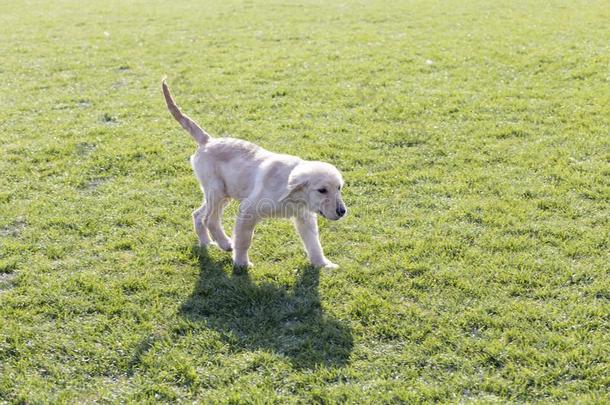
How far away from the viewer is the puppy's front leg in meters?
6.23

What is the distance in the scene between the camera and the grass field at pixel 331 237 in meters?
4.87

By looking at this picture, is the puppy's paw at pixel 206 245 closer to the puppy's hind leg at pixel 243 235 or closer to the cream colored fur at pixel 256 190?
the cream colored fur at pixel 256 190

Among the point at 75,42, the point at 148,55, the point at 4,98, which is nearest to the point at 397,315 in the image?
the point at 4,98

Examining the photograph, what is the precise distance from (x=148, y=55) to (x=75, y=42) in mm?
2947

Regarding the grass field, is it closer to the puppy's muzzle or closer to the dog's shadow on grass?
the dog's shadow on grass

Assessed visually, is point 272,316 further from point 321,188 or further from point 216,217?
point 216,217

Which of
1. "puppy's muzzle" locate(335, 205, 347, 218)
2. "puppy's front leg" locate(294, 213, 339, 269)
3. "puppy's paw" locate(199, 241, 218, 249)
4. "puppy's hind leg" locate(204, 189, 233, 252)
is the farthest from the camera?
"puppy's paw" locate(199, 241, 218, 249)

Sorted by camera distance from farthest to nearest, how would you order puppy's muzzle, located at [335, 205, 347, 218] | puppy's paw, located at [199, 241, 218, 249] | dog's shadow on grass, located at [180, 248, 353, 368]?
puppy's paw, located at [199, 241, 218, 249] → puppy's muzzle, located at [335, 205, 347, 218] → dog's shadow on grass, located at [180, 248, 353, 368]

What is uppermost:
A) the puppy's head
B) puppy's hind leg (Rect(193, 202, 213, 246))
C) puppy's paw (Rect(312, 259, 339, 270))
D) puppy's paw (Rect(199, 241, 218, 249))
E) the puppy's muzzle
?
the puppy's head

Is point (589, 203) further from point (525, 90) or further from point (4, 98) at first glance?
point (4, 98)

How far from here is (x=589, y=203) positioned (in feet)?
23.9

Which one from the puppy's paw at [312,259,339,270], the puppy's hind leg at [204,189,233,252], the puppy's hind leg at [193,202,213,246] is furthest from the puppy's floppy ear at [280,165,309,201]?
the puppy's hind leg at [193,202,213,246]

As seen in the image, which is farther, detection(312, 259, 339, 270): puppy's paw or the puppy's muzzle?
detection(312, 259, 339, 270): puppy's paw

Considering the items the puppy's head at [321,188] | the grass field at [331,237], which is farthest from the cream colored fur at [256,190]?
the grass field at [331,237]
